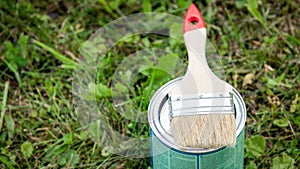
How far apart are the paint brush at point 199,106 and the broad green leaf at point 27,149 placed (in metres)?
0.49

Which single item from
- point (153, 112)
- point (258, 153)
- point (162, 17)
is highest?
point (162, 17)

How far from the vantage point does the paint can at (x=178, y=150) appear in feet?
4.10

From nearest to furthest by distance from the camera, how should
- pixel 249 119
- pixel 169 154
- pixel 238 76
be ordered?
1. pixel 169 154
2. pixel 249 119
3. pixel 238 76

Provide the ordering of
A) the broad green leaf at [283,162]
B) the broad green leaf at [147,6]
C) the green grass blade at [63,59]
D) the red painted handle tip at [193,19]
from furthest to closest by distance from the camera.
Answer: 1. the broad green leaf at [147,6]
2. the green grass blade at [63,59]
3. the broad green leaf at [283,162]
4. the red painted handle tip at [193,19]

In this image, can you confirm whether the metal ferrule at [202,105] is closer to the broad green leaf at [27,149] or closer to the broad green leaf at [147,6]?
the broad green leaf at [27,149]

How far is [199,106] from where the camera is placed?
1.28 metres

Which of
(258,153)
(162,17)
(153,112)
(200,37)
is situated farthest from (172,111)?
(162,17)

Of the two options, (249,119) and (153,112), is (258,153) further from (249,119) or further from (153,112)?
(153,112)

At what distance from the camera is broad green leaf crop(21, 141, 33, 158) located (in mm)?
1621

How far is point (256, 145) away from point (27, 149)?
0.62m

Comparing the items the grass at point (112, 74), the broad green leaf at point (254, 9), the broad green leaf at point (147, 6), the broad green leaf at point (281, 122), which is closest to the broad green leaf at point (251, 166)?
the grass at point (112, 74)

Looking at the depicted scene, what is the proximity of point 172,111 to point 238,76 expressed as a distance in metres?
0.56

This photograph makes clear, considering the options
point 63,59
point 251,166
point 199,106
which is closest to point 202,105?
point 199,106

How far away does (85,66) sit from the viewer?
1.84m
